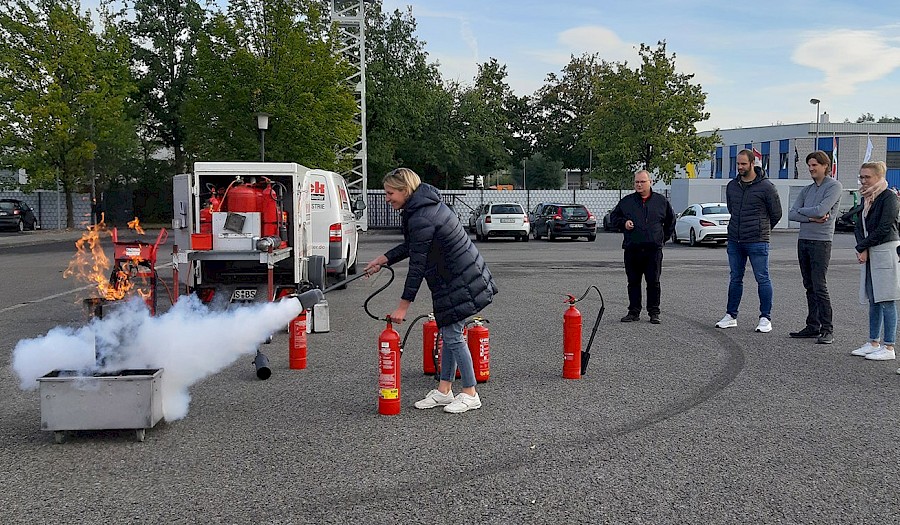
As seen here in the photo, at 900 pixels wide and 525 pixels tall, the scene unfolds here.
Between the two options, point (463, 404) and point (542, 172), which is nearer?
point (463, 404)

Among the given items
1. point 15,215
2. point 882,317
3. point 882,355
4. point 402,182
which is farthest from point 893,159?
point 402,182

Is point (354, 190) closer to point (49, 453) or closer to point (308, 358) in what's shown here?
point (308, 358)

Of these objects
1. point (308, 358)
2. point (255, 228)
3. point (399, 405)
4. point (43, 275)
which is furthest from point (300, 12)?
point (399, 405)

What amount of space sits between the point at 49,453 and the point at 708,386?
503 centimetres

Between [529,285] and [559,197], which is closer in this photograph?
[529,285]

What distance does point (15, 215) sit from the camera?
3688cm

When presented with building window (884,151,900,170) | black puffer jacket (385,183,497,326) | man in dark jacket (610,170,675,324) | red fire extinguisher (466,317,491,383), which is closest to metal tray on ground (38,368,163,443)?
black puffer jacket (385,183,497,326)

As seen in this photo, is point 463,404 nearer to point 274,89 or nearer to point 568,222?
point 568,222

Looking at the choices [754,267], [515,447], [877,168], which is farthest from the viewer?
[754,267]

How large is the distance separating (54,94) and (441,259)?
34.1 meters

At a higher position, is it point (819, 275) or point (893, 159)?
point (893, 159)

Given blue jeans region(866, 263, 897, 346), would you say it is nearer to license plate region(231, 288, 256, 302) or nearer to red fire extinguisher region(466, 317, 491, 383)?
red fire extinguisher region(466, 317, 491, 383)

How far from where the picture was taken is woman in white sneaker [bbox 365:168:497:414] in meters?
5.64

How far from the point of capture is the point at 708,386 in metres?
6.70
